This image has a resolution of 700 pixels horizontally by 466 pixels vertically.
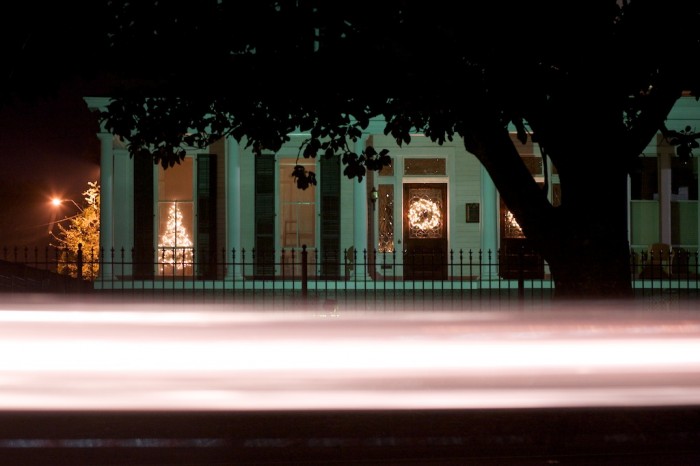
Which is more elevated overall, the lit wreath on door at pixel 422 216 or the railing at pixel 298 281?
the lit wreath on door at pixel 422 216

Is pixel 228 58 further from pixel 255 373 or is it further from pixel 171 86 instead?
pixel 255 373

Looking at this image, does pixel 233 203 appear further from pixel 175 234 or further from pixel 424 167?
pixel 424 167

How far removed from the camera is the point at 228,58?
10875 mm

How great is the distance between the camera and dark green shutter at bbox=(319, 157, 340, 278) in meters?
20.0

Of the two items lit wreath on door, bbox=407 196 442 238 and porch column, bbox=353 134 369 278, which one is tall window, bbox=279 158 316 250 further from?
lit wreath on door, bbox=407 196 442 238

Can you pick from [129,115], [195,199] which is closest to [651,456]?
[129,115]

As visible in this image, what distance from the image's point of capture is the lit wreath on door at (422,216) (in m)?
20.7

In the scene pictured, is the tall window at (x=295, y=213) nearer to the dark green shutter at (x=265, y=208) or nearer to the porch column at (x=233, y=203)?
the dark green shutter at (x=265, y=208)

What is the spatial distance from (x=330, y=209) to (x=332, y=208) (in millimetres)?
52

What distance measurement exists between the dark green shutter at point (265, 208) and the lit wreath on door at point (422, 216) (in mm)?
3352

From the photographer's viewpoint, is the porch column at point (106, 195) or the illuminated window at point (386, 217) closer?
the porch column at point (106, 195)

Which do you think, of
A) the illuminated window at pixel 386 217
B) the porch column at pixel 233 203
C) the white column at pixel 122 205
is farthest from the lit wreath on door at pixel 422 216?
the white column at pixel 122 205

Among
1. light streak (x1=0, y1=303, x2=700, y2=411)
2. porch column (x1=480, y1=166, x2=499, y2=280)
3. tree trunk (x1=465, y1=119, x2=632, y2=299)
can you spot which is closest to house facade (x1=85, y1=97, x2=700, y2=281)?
porch column (x1=480, y1=166, x2=499, y2=280)

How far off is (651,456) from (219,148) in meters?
15.0
